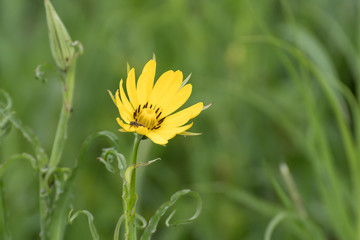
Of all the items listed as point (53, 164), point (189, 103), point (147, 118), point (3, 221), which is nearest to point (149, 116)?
point (147, 118)

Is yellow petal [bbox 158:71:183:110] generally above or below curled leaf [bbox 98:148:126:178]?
above

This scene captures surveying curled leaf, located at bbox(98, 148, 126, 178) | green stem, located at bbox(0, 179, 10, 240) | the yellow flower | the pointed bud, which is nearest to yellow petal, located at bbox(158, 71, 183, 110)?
the yellow flower

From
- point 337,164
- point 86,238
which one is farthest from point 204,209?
point 337,164

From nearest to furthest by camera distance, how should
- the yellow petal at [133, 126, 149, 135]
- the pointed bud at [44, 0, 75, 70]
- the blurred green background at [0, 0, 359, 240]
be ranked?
the yellow petal at [133, 126, 149, 135] → the pointed bud at [44, 0, 75, 70] → the blurred green background at [0, 0, 359, 240]

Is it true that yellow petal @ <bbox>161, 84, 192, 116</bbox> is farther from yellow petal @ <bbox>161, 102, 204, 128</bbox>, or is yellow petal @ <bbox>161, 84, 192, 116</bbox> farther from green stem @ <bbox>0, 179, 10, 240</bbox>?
green stem @ <bbox>0, 179, 10, 240</bbox>

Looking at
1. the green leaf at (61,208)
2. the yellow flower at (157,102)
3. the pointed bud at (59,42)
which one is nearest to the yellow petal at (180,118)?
the yellow flower at (157,102)

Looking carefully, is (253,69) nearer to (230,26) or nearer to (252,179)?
Result: (230,26)

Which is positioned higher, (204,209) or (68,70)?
(68,70)

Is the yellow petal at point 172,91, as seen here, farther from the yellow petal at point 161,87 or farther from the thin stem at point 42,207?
the thin stem at point 42,207
